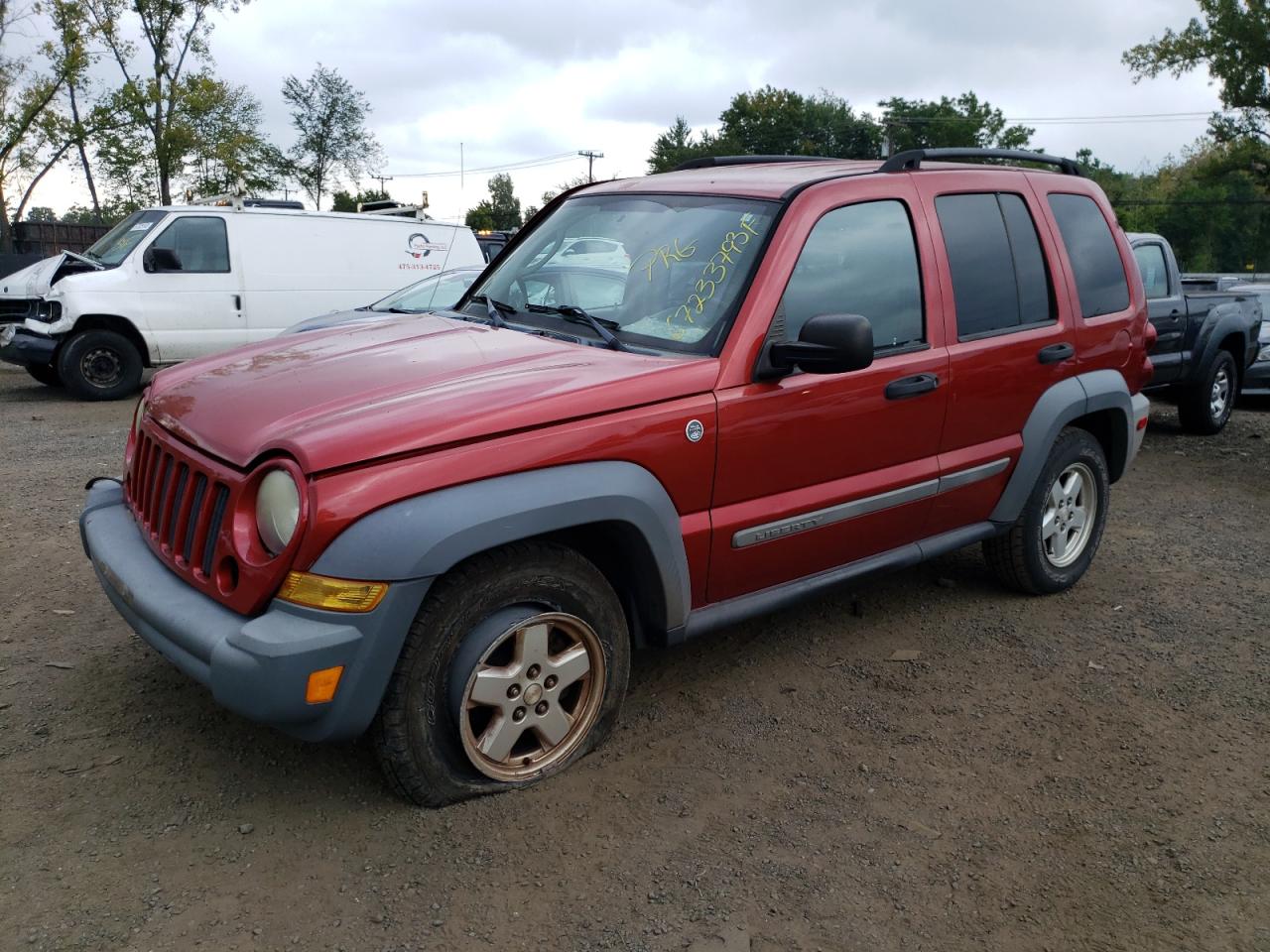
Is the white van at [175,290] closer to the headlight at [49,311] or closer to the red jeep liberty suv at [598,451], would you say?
the headlight at [49,311]

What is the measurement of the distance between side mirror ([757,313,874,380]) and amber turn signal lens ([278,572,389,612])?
1402 millimetres

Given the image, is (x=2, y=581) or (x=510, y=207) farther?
(x=510, y=207)

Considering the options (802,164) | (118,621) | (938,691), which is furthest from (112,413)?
(938,691)

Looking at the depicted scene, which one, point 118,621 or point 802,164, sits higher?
point 802,164

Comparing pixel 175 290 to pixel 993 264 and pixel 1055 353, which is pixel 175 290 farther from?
pixel 1055 353

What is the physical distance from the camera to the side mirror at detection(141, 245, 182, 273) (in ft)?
34.7

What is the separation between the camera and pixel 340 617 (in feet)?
8.54

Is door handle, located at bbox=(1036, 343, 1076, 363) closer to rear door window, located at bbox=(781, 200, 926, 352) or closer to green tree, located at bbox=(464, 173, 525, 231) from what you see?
rear door window, located at bbox=(781, 200, 926, 352)

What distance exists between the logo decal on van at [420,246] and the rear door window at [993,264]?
9120 millimetres

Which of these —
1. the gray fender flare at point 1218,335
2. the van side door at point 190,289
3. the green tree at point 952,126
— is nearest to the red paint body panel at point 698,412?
the gray fender flare at point 1218,335

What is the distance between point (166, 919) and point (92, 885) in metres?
0.27

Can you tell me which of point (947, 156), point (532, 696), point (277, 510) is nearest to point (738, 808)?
point (532, 696)

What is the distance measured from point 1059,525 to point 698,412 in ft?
7.98

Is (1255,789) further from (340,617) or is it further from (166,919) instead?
(166,919)
